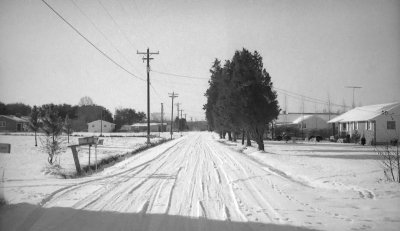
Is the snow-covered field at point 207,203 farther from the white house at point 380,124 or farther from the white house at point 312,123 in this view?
the white house at point 312,123

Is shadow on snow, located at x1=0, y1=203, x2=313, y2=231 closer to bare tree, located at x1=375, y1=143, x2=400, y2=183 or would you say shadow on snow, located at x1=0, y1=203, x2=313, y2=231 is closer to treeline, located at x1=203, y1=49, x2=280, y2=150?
bare tree, located at x1=375, y1=143, x2=400, y2=183

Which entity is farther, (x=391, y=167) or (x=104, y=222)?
(x=391, y=167)

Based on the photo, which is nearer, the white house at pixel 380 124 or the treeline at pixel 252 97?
the treeline at pixel 252 97

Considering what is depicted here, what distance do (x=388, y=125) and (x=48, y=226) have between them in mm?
40757

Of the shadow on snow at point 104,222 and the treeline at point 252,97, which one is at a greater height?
the treeline at point 252,97

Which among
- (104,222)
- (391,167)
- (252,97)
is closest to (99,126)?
(252,97)

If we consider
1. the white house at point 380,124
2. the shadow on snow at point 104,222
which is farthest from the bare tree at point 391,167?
the white house at point 380,124

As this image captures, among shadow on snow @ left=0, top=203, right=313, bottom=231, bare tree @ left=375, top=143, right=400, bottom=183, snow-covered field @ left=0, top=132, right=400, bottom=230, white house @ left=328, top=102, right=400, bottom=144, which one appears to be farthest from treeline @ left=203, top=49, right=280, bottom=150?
shadow on snow @ left=0, top=203, right=313, bottom=231

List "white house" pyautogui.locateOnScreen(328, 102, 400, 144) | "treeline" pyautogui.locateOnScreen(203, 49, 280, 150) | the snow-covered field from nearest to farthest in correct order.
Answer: the snow-covered field, "treeline" pyautogui.locateOnScreen(203, 49, 280, 150), "white house" pyautogui.locateOnScreen(328, 102, 400, 144)

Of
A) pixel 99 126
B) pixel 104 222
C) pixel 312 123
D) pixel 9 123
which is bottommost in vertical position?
pixel 104 222

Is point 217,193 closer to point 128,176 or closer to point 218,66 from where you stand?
point 128,176

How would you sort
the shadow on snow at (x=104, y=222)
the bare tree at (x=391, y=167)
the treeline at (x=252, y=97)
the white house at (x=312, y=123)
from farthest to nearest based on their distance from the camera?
1. the white house at (x=312, y=123)
2. the treeline at (x=252, y=97)
3. the bare tree at (x=391, y=167)
4. the shadow on snow at (x=104, y=222)

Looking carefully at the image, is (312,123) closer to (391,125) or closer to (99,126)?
(391,125)

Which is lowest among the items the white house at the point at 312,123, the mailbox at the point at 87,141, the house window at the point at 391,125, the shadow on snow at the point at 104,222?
the shadow on snow at the point at 104,222
